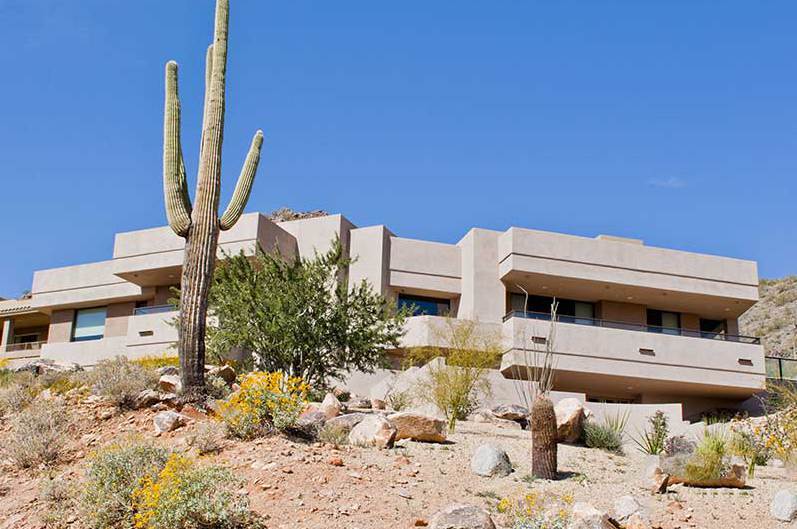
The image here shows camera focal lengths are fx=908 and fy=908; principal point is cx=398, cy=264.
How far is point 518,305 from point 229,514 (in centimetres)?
2461

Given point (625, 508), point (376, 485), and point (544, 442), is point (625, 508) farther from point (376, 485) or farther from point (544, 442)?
point (376, 485)

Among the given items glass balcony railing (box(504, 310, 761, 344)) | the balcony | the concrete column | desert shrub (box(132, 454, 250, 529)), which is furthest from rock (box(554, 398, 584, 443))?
the concrete column

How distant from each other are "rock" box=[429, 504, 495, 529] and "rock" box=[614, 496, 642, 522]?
7.35 ft

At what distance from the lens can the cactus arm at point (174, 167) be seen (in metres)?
17.0

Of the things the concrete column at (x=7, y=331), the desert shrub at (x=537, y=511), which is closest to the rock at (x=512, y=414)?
the desert shrub at (x=537, y=511)

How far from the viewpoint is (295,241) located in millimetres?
33156

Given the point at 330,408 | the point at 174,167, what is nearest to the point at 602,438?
the point at 330,408

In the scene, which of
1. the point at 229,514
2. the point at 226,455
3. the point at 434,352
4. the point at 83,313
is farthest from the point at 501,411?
the point at 83,313

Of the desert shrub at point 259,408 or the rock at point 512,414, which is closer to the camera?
the desert shrub at point 259,408

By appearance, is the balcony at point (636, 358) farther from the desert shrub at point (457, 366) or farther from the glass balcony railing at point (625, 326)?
the desert shrub at point (457, 366)

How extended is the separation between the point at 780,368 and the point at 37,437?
27.9m

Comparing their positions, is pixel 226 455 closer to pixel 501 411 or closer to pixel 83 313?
pixel 501 411

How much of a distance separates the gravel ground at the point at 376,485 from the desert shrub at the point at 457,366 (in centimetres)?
352

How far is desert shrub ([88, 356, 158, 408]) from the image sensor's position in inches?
643
